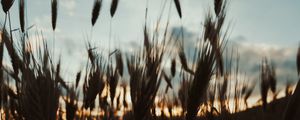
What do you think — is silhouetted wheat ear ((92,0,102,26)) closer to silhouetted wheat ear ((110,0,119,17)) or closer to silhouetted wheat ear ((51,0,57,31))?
silhouetted wheat ear ((110,0,119,17))

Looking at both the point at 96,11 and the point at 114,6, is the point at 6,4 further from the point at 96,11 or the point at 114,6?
the point at 114,6

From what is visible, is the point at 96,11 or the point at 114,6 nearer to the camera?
the point at 96,11

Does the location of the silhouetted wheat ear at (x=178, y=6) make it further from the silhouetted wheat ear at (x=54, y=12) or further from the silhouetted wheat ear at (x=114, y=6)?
the silhouetted wheat ear at (x=54, y=12)

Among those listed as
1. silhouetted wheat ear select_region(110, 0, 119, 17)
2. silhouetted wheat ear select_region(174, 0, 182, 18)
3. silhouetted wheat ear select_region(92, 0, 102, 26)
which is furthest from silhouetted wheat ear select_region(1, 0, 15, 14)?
silhouetted wheat ear select_region(174, 0, 182, 18)

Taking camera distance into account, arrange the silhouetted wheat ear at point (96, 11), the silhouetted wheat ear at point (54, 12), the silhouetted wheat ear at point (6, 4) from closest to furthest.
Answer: the silhouetted wheat ear at point (6, 4) → the silhouetted wheat ear at point (54, 12) → the silhouetted wheat ear at point (96, 11)

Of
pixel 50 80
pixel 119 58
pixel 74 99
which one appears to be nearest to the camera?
pixel 50 80

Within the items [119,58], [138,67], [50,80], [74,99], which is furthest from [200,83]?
[119,58]

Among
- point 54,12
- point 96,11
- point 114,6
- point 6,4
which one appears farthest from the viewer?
point 114,6

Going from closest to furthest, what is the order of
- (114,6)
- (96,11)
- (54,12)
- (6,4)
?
1. (6,4)
2. (54,12)
3. (96,11)
4. (114,6)

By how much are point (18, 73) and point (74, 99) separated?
9.6 inches

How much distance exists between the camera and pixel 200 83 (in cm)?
107

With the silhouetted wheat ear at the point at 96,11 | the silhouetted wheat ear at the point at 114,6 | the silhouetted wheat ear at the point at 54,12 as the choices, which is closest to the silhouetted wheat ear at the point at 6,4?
the silhouetted wheat ear at the point at 54,12

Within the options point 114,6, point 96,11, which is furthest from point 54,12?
point 114,6

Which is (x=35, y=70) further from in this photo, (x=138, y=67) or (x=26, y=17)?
(x=26, y=17)
